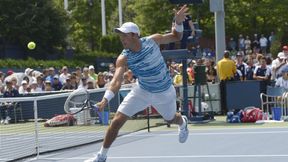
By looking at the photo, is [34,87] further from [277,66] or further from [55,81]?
[277,66]

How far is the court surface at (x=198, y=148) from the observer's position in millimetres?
10258

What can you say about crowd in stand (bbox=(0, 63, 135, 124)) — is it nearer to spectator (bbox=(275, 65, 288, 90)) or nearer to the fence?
the fence

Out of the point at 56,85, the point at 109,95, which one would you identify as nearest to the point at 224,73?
the point at 56,85

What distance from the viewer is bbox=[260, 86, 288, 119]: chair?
17766 millimetres

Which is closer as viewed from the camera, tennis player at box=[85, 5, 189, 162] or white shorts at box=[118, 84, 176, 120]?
tennis player at box=[85, 5, 189, 162]

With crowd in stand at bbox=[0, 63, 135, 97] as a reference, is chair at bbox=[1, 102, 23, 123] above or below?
below

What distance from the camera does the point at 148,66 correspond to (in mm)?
8461

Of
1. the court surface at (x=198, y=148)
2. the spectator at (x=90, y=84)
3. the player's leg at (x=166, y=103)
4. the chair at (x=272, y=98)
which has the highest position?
the spectator at (x=90, y=84)

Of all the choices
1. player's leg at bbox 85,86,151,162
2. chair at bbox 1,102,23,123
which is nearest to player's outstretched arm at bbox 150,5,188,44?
player's leg at bbox 85,86,151,162

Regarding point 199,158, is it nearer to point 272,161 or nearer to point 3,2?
point 272,161

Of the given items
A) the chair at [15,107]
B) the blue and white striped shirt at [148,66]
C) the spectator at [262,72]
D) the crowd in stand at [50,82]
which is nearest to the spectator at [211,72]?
the spectator at [262,72]

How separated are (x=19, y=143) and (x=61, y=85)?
924 centimetres

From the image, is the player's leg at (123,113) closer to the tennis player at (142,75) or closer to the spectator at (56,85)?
the tennis player at (142,75)

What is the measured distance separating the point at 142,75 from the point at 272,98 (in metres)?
10.6
